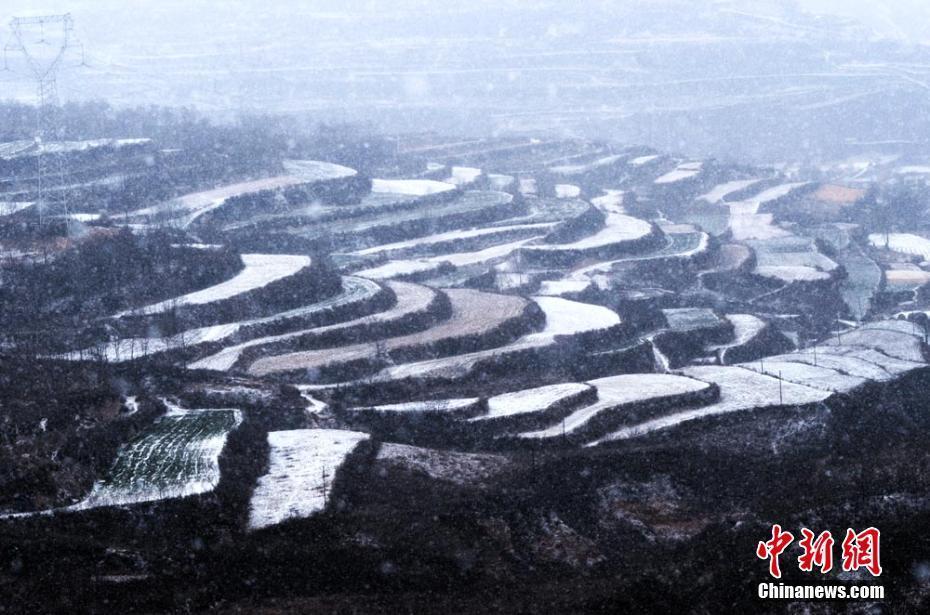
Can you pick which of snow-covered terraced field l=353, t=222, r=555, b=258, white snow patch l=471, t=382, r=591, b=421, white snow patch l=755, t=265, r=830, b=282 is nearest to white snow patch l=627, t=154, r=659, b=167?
snow-covered terraced field l=353, t=222, r=555, b=258

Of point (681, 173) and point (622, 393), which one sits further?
point (681, 173)

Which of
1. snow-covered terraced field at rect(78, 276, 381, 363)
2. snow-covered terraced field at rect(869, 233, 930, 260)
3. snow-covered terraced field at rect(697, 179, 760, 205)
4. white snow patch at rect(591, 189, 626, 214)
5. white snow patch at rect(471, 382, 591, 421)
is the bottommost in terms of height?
snow-covered terraced field at rect(869, 233, 930, 260)

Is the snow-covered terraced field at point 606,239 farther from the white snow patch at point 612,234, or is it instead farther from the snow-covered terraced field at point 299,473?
the snow-covered terraced field at point 299,473

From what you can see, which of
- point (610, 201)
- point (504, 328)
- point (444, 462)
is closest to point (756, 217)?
point (610, 201)

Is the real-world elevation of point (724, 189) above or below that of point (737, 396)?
below

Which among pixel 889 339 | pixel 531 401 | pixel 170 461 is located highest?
pixel 170 461

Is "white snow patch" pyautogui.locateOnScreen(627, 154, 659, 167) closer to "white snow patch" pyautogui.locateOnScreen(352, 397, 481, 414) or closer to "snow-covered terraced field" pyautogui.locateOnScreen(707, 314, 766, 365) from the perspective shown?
"snow-covered terraced field" pyautogui.locateOnScreen(707, 314, 766, 365)

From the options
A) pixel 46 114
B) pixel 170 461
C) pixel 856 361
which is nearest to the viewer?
pixel 170 461

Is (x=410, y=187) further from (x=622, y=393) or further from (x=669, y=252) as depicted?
(x=622, y=393)
